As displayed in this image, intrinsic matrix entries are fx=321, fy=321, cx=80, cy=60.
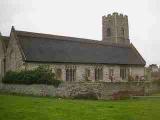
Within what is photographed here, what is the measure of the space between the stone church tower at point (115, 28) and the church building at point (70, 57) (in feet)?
31.1

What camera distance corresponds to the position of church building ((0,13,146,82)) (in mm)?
44094

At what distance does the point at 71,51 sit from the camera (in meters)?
49.4

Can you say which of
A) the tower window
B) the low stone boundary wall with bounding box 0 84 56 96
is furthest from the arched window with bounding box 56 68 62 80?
the low stone boundary wall with bounding box 0 84 56 96

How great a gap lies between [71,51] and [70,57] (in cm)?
188

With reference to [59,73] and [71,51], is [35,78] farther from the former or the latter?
[71,51]

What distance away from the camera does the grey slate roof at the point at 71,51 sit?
44550 millimetres

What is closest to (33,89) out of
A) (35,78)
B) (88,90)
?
(35,78)

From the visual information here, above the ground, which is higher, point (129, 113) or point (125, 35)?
point (125, 35)

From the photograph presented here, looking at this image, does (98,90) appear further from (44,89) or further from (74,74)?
(74,74)

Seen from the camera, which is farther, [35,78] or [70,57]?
[70,57]

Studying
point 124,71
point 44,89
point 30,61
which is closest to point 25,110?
point 44,89

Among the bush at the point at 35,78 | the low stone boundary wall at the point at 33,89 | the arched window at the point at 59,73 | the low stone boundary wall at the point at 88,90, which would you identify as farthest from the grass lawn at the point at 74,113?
the arched window at the point at 59,73

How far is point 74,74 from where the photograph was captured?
156 feet

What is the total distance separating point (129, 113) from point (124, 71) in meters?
35.7
